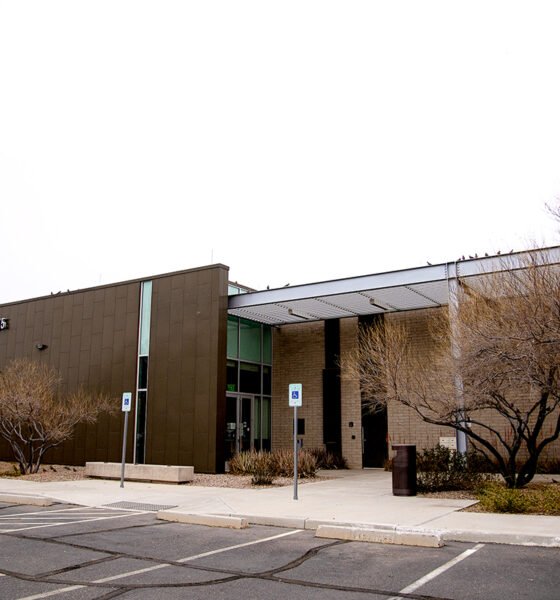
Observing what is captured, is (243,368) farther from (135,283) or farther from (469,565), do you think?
(469,565)

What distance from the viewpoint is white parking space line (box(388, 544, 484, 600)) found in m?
6.28

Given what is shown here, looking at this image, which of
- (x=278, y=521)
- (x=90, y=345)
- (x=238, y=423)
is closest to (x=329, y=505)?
(x=278, y=521)

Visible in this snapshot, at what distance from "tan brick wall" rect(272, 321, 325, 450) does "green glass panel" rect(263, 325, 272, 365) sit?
22 centimetres

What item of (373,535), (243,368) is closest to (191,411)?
(243,368)

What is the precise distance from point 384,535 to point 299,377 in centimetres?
1636

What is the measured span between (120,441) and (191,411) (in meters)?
3.63

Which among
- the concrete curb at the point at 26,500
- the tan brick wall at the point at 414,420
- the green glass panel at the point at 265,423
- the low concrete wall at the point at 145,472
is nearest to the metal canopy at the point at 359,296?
the tan brick wall at the point at 414,420

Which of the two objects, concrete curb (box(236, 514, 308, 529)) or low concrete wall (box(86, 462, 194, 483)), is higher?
low concrete wall (box(86, 462, 194, 483))

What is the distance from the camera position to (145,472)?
19.2 metres

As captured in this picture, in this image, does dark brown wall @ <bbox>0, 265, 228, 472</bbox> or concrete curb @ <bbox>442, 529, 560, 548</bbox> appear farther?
dark brown wall @ <bbox>0, 265, 228, 472</bbox>

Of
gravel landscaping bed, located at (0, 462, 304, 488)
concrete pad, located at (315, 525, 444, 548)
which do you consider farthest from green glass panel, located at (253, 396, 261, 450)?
concrete pad, located at (315, 525, 444, 548)

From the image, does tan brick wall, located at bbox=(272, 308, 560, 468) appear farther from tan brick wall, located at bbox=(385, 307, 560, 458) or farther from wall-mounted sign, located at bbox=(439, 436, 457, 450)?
wall-mounted sign, located at bbox=(439, 436, 457, 450)

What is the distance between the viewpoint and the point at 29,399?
21.0 meters

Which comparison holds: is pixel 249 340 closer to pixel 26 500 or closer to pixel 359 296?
pixel 359 296
